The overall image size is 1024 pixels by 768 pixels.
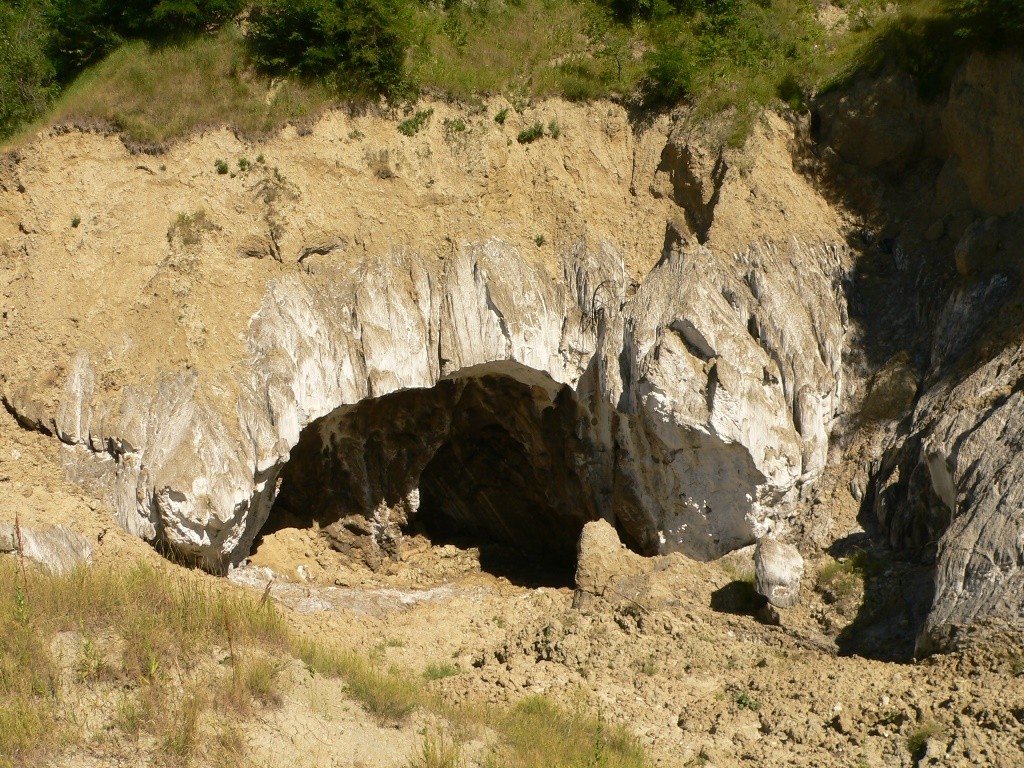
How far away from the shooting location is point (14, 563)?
38.3ft

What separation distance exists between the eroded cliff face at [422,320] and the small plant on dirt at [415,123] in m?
0.19

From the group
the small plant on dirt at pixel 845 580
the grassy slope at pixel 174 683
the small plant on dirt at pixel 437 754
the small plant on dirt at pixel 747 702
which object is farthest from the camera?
the small plant on dirt at pixel 845 580

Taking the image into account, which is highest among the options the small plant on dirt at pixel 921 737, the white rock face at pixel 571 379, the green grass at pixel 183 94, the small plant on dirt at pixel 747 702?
the green grass at pixel 183 94

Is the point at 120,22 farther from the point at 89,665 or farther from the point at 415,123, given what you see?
the point at 89,665

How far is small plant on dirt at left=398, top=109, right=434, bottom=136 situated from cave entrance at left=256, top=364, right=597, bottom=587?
12.6 ft

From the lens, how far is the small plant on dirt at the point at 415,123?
1691cm

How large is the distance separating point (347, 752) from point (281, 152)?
9296 millimetres

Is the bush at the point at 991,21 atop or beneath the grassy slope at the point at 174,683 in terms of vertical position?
atop

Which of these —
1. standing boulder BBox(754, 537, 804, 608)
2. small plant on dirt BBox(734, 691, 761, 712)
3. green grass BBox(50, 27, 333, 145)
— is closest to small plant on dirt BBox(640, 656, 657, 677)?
small plant on dirt BBox(734, 691, 761, 712)

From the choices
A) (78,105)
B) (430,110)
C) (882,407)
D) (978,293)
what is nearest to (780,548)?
(882,407)

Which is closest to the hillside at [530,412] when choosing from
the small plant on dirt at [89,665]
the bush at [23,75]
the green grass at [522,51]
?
the small plant on dirt at [89,665]

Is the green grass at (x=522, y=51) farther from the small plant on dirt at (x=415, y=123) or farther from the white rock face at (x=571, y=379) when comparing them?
the white rock face at (x=571, y=379)

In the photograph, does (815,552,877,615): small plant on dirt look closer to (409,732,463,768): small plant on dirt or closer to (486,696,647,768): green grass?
(486,696,647,768): green grass

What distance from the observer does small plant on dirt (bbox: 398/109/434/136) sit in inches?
666
